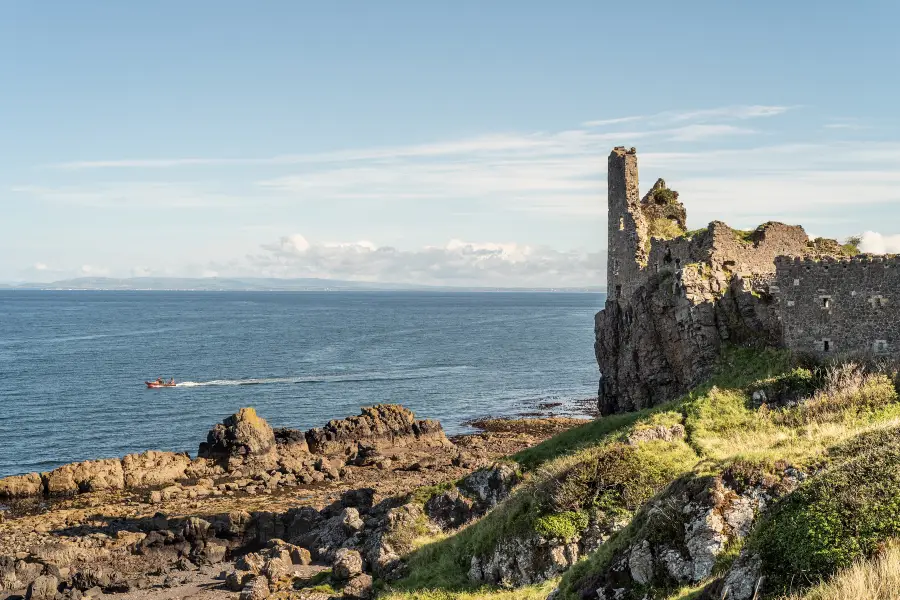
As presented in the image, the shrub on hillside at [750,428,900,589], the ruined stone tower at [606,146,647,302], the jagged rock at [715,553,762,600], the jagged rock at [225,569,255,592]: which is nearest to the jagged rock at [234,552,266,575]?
the jagged rock at [225,569,255,592]

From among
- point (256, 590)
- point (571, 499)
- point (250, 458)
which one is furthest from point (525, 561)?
point (250, 458)

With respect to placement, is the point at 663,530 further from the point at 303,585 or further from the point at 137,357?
the point at 137,357

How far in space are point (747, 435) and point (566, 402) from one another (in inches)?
2469

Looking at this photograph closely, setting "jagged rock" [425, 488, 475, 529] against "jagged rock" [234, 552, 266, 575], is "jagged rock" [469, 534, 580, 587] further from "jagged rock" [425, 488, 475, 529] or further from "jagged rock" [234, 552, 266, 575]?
"jagged rock" [234, 552, 266, 575]

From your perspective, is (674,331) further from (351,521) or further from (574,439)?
(351,521)

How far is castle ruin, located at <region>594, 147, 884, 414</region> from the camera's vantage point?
1330 inches

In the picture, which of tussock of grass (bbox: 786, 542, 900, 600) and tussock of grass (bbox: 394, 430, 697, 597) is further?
tussock of grass (bbox: 394, 430, 697, 597)

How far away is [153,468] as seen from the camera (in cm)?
5825

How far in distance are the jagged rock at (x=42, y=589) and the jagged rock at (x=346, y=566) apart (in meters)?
13.1

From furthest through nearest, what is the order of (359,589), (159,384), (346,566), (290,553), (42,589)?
1. (159,384)
2. (290,553)
3. (42,589)
4. (346,566)
5. (359,589)

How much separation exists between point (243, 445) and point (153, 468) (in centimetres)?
706

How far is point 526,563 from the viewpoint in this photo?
24.3 m

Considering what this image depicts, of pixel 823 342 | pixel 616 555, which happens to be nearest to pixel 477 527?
pixel 616 555

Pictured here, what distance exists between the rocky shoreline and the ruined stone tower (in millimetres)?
17334
